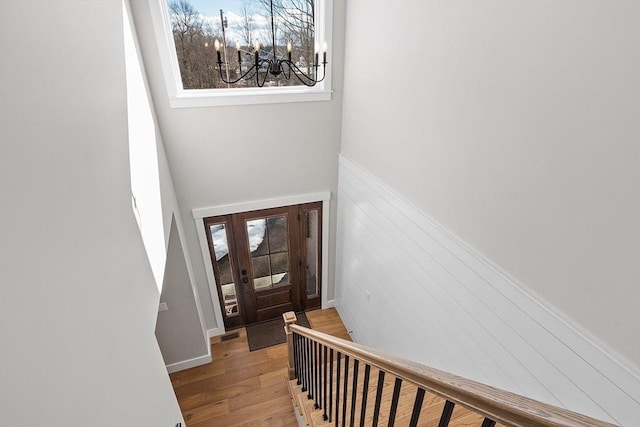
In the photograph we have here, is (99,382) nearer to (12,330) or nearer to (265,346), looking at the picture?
(12,330)

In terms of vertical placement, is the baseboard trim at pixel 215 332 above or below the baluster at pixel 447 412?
below

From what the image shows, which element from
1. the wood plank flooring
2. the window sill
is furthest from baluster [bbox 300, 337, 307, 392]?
the window sill

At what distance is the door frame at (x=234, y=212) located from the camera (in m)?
3.87

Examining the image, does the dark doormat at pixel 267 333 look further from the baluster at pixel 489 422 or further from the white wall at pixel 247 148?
the baluster at pixel 489 422

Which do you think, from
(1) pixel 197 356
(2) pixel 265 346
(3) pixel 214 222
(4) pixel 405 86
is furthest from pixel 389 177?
(1) pixel 197 356

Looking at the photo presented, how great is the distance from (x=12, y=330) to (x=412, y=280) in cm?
248

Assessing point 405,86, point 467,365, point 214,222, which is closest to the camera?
point 467,365

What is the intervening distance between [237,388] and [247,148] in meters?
2.85

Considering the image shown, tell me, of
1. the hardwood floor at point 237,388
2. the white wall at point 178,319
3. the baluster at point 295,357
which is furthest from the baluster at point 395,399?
the white wall at point 178,319

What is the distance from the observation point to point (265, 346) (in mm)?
4441

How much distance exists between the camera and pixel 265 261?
4.57 metres

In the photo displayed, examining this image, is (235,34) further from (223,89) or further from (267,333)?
(267,333)

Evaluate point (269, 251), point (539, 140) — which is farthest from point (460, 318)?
point (269, 251)

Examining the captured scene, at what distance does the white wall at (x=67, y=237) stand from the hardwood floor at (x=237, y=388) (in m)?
1.94
